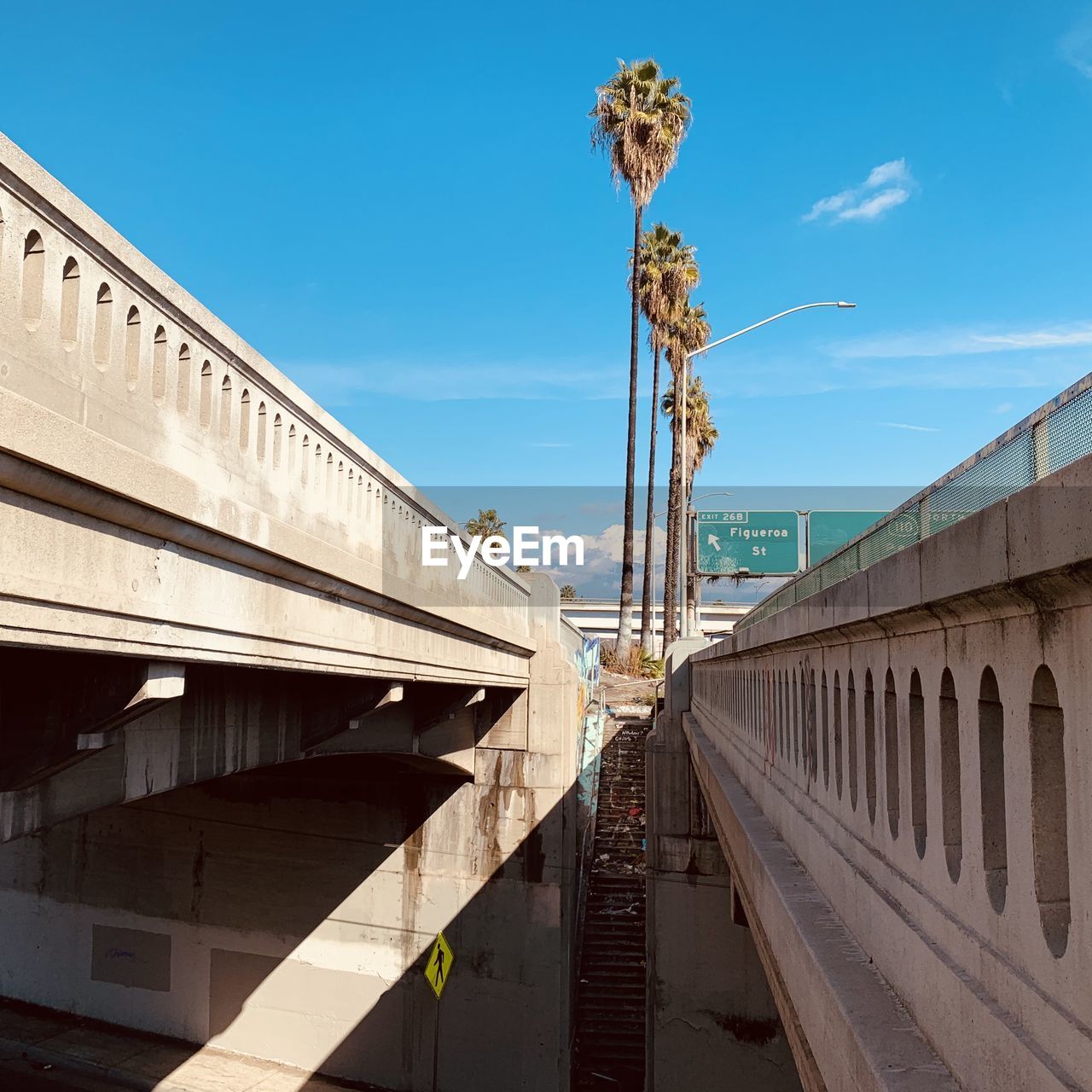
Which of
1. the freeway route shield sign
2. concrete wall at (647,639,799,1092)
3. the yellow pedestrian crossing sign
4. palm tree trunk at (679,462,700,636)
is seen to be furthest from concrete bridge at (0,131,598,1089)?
the freeway route shield sign

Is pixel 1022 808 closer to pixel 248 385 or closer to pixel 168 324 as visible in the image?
pixel 168 324

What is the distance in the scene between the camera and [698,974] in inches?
715

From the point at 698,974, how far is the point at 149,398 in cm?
1606

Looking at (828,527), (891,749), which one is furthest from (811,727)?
(828,527)

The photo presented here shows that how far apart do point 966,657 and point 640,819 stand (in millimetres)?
24076

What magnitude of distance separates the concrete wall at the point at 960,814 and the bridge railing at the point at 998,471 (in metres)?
0.26

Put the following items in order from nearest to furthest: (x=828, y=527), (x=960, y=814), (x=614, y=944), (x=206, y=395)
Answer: (x=960, y=814) → (x=206, y=395) → (x=614, y=944) → (x=828, y=527)

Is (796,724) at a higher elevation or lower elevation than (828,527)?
lower

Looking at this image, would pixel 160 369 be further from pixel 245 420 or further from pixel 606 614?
pixel 606 614

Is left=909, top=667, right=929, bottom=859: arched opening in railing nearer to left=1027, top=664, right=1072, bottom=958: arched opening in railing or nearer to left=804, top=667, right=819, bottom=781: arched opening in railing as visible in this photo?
left=1027, top=664, right=1072, bottom=958: arched opening in railing

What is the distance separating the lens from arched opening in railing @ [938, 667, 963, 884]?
11.1ft

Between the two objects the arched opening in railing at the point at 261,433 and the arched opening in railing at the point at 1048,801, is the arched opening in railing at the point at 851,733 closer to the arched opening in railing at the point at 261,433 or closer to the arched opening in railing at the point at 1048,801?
the arched opening in railing at the point at 1048,801

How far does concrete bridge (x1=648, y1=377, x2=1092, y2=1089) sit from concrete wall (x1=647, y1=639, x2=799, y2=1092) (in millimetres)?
12751

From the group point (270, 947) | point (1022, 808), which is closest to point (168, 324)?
point (1022, 808)
